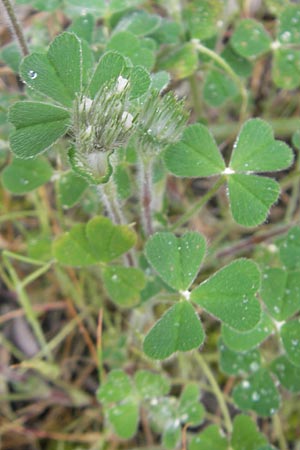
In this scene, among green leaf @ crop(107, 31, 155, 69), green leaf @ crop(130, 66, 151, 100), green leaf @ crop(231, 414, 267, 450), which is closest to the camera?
green leaf @ crop(130, 66, 151, 100)

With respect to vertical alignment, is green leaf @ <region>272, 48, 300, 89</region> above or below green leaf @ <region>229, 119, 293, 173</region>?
below

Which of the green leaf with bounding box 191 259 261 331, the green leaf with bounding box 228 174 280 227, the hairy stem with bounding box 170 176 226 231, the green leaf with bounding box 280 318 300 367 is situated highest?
the green leaf with bounding box 228 174 280 227

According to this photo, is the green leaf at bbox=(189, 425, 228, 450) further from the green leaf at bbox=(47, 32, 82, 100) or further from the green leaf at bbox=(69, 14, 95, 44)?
the green leaf at bbox=(69, 14, 95, 44)

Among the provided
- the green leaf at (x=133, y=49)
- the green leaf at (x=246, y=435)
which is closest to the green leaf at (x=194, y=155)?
the green leaf at (x=133, y=49)

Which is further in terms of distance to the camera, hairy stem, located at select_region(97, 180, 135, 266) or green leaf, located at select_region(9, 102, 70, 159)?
hairy stem, located at select_region(97, 180, 135, 266)

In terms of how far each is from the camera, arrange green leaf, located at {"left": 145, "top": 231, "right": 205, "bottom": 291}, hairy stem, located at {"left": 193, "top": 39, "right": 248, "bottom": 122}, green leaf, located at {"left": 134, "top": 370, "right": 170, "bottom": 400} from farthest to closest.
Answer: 1. hairy stem, located at {"left": 193, "top": 39, "right": 248, "bottom": 122}
2. green leaf, located at {"left": 134, "top": 370, "right": 170, "bottom": 400}
3. green leaf, located at {"left": 145, "top": 231, "right": 205, "bottom": 291}

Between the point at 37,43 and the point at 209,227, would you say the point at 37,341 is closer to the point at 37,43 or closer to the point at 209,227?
the point at 209,227

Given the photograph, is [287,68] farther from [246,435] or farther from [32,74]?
[246,435]

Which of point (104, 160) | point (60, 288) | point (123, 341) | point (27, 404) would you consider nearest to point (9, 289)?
Result: point (60, 288)

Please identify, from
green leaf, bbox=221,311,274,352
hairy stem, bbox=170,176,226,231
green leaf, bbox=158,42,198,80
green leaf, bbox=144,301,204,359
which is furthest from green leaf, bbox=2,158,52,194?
green leaf, bbox=221,311,274,352
